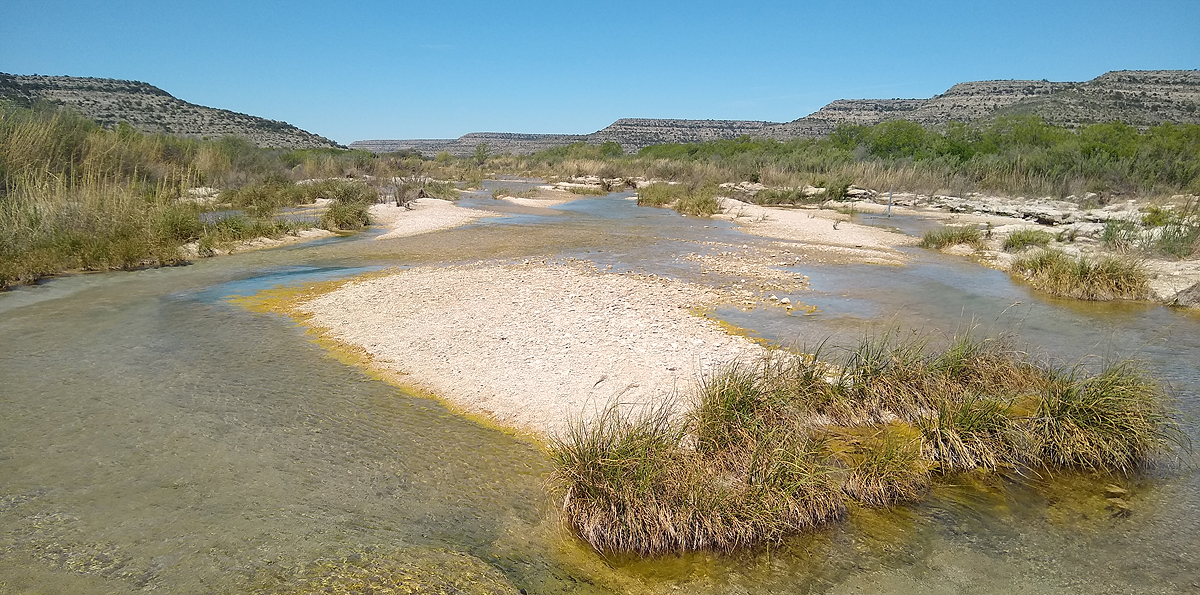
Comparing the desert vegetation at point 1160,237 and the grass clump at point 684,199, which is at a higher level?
the grass clump at point 684,199

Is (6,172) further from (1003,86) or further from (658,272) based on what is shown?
(1003,86)

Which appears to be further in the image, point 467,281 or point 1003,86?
point 1003,86

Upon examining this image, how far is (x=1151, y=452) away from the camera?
16.7 feet

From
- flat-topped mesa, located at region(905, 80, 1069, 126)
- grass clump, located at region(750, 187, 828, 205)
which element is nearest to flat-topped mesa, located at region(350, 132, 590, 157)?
flat-topped mesa, located at region(905, 80, 1069, 126)

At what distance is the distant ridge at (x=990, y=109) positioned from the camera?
50.8 metres

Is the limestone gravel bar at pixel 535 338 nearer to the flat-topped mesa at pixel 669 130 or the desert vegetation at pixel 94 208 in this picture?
the desert vegetation at pixel 94 208

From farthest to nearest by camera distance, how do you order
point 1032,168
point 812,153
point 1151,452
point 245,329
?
point 812,153
point 1032,168
point 245,329
point 1151,452

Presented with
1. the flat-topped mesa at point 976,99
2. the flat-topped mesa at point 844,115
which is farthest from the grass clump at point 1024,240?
the flat-topped mesa at point 844,115

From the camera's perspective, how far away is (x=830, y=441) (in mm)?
5086

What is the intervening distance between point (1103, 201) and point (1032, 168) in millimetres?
5727

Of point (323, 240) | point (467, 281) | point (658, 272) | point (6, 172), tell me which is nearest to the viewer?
point (467, 281)

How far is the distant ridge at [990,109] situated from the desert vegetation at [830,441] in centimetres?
4794

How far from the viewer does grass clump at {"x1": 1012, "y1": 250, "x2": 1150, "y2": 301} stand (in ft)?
35.8

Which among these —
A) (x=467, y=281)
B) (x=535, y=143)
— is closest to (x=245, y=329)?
(x=467, y=281)
